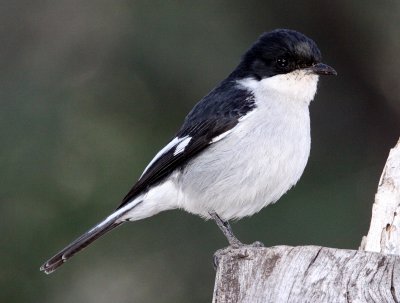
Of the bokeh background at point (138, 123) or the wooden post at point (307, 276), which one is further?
the bokeh background at point (138, 123)

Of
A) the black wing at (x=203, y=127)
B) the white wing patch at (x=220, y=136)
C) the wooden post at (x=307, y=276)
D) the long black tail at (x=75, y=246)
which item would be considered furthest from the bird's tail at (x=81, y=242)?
the wooden post at (x=307, y=276)

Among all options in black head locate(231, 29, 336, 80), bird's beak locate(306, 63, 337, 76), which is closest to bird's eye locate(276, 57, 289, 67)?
black head locate(231, 29, 336, 80)

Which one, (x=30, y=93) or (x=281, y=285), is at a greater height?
(x=30, y=93)

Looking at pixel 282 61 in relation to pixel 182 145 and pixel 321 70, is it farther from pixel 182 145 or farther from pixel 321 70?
pixel 182 145

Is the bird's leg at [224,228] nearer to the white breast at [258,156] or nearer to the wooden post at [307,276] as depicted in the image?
the white breast at [258,156]

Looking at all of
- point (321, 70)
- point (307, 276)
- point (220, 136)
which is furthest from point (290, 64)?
point (307, 276)

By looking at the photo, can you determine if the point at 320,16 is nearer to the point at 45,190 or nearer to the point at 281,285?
the point at 45,190

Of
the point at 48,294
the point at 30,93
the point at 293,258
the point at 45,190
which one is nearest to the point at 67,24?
the point at 30,93
